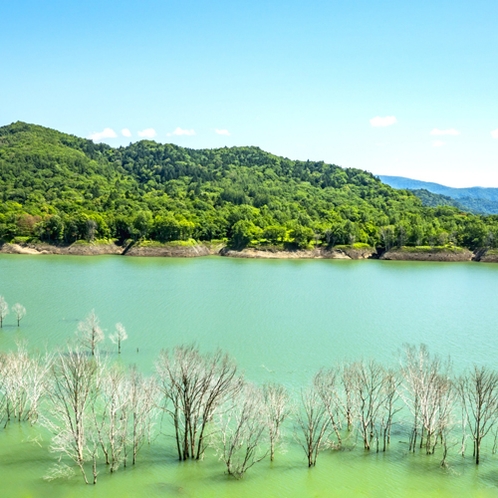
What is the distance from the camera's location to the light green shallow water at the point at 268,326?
47.2 feet

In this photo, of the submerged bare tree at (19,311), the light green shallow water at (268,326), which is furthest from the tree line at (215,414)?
the submerged bare tree at (19,311)

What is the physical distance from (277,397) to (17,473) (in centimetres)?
785

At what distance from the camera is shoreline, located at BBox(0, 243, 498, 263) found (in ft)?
273

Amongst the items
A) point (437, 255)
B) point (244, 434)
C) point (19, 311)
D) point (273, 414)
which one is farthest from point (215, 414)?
point (437, 255)

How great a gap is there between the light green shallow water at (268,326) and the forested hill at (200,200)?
10980 mm

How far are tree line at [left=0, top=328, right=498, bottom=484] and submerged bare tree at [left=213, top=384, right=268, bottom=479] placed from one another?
4 centimetres

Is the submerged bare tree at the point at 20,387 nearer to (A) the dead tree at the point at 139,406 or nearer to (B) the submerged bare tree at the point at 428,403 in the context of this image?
(A) the dead tree at the point at 139,406

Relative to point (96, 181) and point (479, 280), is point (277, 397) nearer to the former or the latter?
point (479, 280)

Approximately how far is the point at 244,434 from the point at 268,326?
18.2 metres

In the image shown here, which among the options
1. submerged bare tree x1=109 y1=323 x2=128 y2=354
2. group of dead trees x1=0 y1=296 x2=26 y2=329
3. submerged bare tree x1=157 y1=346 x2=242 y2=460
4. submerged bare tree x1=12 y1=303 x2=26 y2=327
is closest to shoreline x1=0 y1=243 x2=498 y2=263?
submerged bare tree x1=12 y1=303 x2=26 y2=327

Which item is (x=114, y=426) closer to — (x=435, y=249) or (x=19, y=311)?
(x=19, y=311)

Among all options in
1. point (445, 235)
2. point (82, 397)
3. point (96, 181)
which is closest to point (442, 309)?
point (82, 397)

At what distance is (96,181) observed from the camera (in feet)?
439

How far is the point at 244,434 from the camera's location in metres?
15.3
